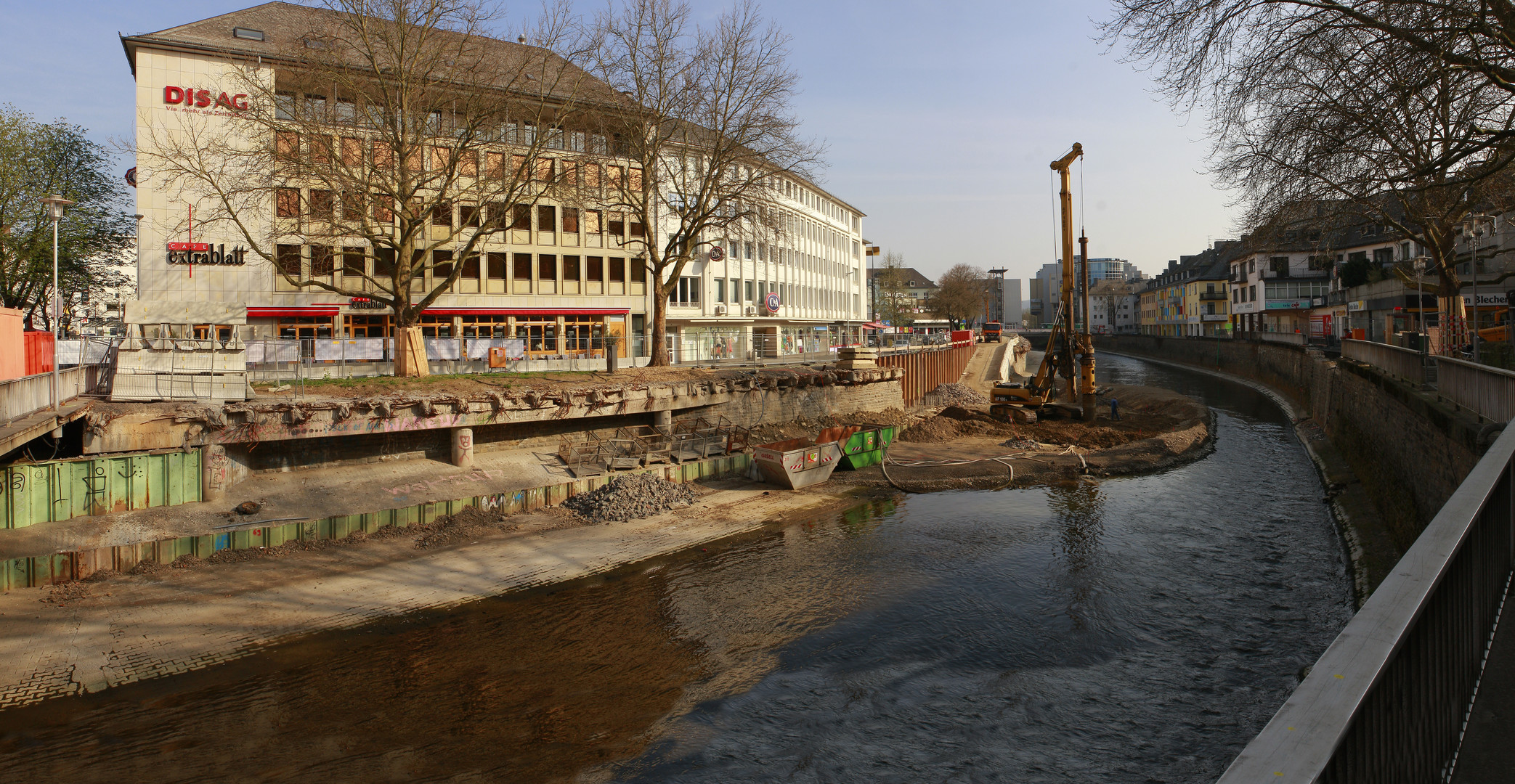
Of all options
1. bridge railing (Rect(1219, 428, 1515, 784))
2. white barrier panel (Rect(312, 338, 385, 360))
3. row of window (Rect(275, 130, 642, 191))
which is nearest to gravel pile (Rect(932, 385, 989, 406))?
row of window (Rect(275, 130, 642, 191))

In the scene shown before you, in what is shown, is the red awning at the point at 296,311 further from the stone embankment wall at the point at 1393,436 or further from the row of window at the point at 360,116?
the stone embankment wall at the point at 1393,436

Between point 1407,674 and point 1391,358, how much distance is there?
28.6 m

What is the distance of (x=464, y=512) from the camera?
2130 centimetres

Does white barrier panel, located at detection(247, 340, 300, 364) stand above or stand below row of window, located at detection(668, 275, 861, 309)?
below

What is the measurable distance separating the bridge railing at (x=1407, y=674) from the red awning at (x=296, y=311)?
46.0m

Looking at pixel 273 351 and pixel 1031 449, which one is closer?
pixel 1031 449

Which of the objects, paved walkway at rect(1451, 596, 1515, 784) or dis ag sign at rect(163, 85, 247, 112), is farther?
dis ag sign at rect(163, 85, 247, 112)

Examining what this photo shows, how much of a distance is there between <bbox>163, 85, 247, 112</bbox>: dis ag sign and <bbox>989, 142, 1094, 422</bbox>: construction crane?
38.7m

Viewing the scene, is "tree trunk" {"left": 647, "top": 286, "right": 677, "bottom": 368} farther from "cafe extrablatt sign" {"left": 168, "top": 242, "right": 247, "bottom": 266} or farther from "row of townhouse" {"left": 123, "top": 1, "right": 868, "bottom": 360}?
"cafe extrablatt sign" {"left": 168, "top": 242, "right": 247, "bottom": 266}

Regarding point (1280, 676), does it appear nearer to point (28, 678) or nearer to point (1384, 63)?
point (1384, 63)

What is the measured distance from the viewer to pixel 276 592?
1592 centimetres

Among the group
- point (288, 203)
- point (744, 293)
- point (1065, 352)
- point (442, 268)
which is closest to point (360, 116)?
point (288, 203)

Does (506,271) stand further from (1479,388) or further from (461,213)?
(1479,388)

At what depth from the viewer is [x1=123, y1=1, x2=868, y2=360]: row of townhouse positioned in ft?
113
